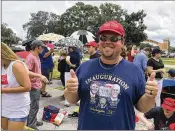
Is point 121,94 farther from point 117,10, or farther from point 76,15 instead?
point 76,15

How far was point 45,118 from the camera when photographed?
5.50 meters

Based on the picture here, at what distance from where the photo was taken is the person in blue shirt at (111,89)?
217cm

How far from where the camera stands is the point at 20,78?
315 centimetres

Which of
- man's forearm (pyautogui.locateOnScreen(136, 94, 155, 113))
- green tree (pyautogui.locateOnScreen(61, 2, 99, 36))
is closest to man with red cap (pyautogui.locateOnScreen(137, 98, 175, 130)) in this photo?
man's forearm (pyautogui.locateOnScreen(136, 94, 155, 113))

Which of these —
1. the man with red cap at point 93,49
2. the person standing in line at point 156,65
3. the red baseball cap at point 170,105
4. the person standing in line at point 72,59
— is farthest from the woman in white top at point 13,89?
the person standing in line at point 156,65

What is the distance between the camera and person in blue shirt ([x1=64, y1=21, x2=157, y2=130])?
2.17 meters

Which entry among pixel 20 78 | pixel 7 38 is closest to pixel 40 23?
pixel 7 38

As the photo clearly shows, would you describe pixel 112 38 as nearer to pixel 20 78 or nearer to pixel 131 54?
pixel 20 78

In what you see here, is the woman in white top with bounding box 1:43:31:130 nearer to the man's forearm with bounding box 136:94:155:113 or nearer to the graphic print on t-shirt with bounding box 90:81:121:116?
the graphic print on t-shirt with bounding box 90:81:121:116

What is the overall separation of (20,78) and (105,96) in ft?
4.41

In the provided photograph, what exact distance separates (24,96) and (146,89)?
5.58ft

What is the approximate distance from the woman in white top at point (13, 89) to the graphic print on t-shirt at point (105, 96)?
Result: 4.01 ft

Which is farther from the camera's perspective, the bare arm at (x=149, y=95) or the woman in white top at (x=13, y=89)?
the woman in white top at (x=13, y=89)

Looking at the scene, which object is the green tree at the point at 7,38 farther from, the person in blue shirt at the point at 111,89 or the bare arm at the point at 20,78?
the person in blue shirt at the point at 111,89
